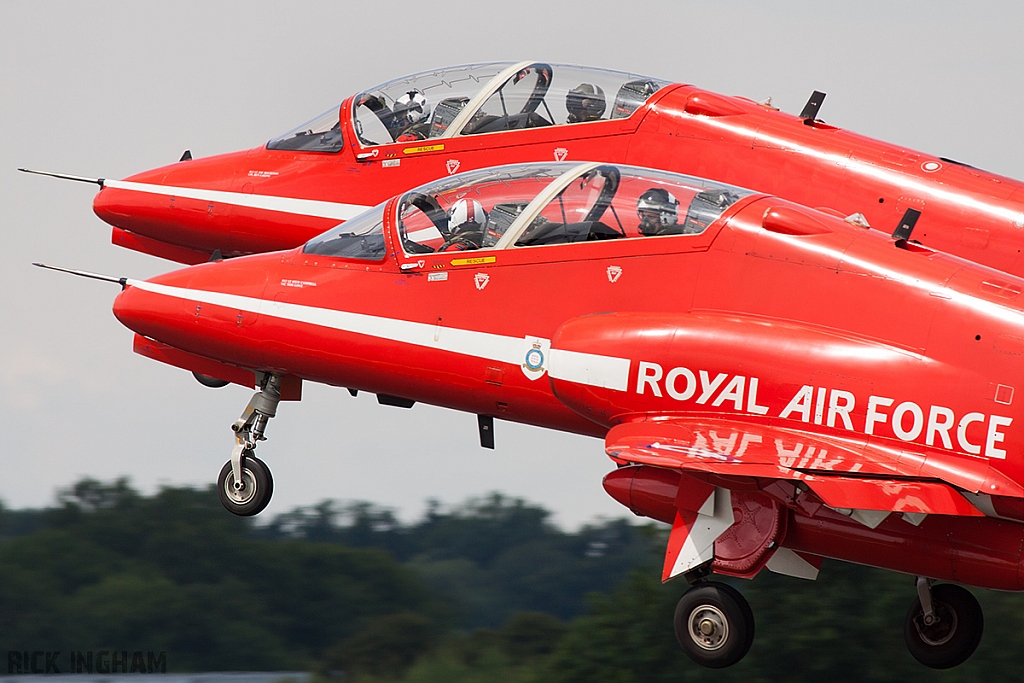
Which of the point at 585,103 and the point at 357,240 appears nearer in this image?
the point at 357,240

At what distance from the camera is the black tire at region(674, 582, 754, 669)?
35.2 feet

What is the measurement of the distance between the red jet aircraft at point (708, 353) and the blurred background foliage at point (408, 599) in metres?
19.4

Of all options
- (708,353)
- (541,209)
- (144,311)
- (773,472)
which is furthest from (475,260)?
(144,311)

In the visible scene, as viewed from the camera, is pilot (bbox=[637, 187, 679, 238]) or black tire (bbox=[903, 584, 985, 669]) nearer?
pilot (bbox=[637, 187, 679, 238])

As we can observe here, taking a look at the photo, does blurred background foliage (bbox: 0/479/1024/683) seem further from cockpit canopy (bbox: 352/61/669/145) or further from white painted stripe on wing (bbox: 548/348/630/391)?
white painted stripe on wing (bbox: 548/348/630/391)

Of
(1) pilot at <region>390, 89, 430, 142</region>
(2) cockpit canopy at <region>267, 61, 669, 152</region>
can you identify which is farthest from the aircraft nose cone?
(1) pilot at <region>390, 89, 430, 142</region>

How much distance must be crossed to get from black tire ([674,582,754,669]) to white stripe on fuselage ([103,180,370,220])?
643cm

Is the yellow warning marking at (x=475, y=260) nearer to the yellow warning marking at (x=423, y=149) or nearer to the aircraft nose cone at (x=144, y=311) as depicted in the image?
the aircraft nose cone at (x=144, y=311)

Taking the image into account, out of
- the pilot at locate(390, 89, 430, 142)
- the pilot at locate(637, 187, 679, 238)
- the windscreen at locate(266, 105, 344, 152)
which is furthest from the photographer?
the windscreen at locate(266, 105, 344, 152)

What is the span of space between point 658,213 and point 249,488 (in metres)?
5.32

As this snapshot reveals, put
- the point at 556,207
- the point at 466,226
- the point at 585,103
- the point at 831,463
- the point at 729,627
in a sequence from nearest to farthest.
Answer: the point at 831,463 < the point at 729,627 < the point at 556,207 < the point at 466,226 < the point at 585,103

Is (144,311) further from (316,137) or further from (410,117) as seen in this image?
(410,117)

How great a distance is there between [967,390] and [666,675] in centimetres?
2430

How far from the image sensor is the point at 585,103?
14664mm
